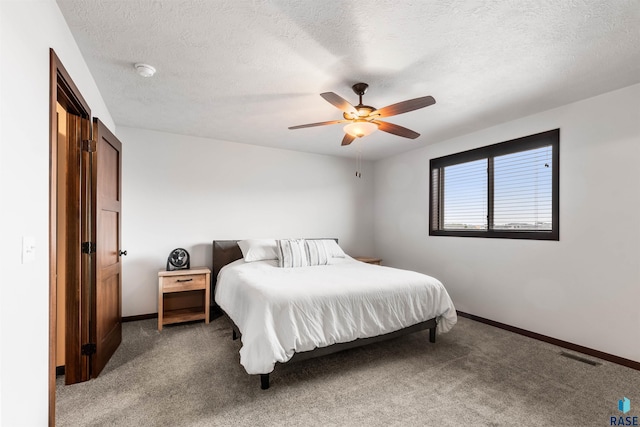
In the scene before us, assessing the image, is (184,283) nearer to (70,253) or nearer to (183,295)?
(183,295)

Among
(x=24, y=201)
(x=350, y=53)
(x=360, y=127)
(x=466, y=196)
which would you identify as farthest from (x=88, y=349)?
(x=466, y=196)

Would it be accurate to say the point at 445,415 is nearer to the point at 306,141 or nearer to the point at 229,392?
the point at 229,392

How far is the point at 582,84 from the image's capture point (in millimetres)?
2600

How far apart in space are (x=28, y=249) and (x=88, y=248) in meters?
1.18

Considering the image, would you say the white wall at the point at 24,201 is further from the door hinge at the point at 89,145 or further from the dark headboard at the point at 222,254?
the dark headboard at the point at 222,254

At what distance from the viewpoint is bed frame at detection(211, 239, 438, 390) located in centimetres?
233

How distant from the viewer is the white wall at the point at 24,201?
3.60 ft

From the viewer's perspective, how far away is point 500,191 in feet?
12.1

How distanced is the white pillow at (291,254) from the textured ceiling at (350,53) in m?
1.56

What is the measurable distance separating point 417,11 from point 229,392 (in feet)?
9.06

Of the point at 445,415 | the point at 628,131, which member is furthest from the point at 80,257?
the point at 628,131

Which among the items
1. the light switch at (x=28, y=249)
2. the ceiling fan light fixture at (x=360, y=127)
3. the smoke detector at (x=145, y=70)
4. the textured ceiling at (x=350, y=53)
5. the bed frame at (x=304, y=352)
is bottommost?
the bed frame at (x=304, y=352)

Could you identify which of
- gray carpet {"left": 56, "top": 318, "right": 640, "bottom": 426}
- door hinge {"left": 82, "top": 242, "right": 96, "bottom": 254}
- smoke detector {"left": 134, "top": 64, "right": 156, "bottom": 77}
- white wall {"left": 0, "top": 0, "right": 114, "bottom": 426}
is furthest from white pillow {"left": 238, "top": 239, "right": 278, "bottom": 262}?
white wall {"left": 0, "top": 0, "right": 114, "bottom": 426}

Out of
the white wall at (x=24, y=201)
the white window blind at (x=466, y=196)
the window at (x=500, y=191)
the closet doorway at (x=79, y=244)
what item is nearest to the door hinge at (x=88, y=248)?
the closet doorway at (x=79, y=244)
